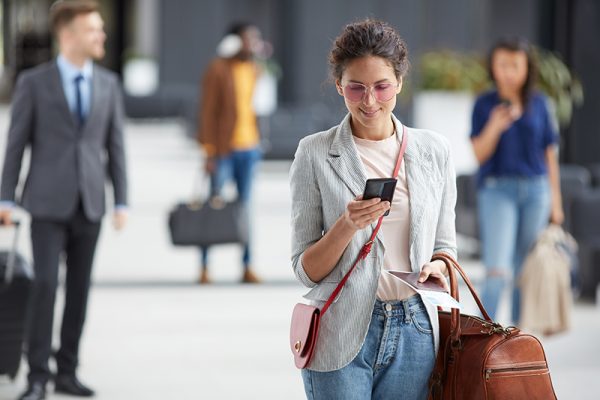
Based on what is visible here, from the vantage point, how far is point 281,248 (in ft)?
38.0

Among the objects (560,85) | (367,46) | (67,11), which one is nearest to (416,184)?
(367,46)

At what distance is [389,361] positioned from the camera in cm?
293

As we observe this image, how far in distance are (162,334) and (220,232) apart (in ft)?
4.44

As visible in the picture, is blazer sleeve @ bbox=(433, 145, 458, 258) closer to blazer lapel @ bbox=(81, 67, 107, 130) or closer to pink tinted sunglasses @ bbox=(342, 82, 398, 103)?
pink tinted sunglasses @ bbox=(342, 82, 398, 103)

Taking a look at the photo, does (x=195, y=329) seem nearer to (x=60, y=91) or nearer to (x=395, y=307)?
(x=60, y=91)

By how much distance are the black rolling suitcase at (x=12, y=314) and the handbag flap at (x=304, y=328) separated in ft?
10.6

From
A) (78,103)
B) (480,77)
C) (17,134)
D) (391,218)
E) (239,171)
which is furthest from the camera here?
(480,77)

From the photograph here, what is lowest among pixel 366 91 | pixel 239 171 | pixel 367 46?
pixel 239 171

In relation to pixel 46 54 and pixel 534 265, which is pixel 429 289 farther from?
pixel 46 54

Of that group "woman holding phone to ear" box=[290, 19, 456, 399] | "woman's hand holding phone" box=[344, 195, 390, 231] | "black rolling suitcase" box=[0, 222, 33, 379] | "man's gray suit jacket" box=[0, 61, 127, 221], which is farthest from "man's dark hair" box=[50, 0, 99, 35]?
"woman's hand holding phone" box=[344, 195, 390, 231]

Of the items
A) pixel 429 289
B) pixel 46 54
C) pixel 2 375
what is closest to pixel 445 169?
pixel 429 289

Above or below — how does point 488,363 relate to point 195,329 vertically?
above

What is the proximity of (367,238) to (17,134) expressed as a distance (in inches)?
123

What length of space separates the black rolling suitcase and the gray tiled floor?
14 centimetres
